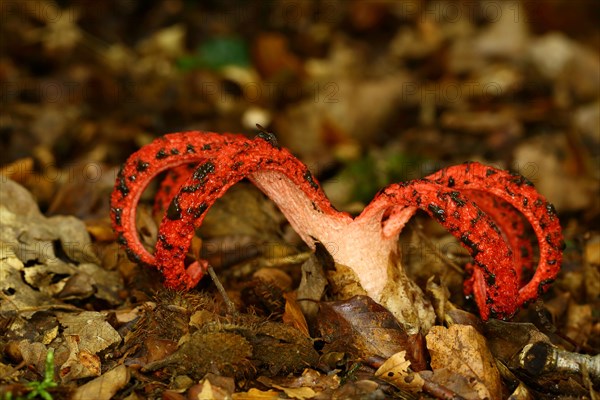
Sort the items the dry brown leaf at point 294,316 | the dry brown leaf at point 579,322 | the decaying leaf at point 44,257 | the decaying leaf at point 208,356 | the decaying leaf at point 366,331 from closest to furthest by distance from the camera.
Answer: the decaying leaf at point 208,356 → the decaying leaf at point 366,331 → the dry brown leaf at point 294,316 → the decaying leaf at point 44,257 → the dry brown leaf at point 579,322

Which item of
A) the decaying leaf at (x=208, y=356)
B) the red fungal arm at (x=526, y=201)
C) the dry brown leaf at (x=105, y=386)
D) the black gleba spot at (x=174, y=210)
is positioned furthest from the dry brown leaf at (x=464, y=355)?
the dry brown leaf at (x=105, y=386)

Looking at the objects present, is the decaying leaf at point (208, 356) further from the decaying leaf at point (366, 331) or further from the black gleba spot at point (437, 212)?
the black gleba spot at point (437, 212)

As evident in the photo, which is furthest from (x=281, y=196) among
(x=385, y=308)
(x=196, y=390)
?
(x=196, y=390)

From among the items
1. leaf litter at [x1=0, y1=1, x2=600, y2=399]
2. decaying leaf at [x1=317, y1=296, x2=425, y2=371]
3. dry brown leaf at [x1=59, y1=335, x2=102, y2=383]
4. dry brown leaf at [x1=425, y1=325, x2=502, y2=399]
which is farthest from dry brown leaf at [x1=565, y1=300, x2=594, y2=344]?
dry brown leaf at [x1=59, y1=335, x2=102, y2=383]

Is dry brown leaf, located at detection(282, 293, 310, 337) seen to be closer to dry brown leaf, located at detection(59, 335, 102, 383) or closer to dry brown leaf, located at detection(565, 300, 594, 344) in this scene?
dry brown leaf, located at detection(59, 335, 102, 383)

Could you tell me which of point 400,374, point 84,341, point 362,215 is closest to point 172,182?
point 84,341

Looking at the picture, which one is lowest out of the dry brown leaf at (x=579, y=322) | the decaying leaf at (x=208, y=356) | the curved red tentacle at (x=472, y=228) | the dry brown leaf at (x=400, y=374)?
the dry brown leaf at (x=579, y=322)
